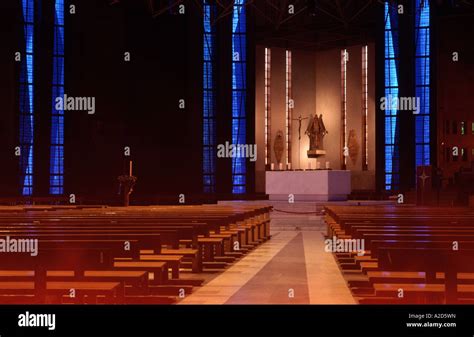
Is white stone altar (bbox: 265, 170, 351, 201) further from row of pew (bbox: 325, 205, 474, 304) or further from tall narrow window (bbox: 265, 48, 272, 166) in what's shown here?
row of pew (bbox: 325, 205, 474, 304)

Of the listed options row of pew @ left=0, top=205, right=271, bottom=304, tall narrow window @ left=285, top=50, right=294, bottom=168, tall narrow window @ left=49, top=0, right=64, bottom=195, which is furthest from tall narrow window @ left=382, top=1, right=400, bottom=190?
row of pew @ left=0, top=205, right=271, bottom=304

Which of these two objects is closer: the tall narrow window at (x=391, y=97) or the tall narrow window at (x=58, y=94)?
the tall narrow window at (x=58, y=94)

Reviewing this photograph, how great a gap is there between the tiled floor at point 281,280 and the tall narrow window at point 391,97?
52.9 feet

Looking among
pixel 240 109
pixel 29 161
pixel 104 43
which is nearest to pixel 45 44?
pixel 104 43

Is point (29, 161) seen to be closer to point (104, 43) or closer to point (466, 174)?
point (104, 43)

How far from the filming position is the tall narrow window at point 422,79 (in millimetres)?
28531

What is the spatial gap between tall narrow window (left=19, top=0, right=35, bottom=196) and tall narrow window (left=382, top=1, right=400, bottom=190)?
1389 cm

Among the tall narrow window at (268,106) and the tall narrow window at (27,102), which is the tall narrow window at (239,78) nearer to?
the tall narrow window at (268,106)

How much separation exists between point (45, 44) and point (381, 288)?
2199 cm

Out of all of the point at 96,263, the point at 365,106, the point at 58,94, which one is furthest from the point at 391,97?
the point at 96,263

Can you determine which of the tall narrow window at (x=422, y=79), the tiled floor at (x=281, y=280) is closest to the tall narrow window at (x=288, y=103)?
the tall narrow window at (x=422, y=79)

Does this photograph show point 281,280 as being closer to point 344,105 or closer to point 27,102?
point 27,102

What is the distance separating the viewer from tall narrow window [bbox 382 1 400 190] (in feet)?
94.6
